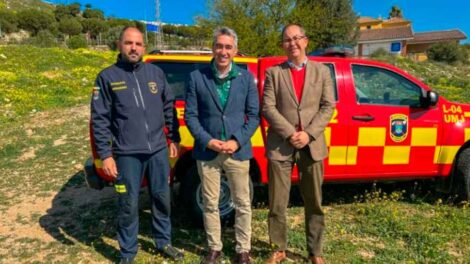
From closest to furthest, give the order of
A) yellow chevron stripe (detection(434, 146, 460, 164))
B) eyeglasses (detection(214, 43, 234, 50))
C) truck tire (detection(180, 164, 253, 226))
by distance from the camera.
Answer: eyeglasses (detection(214, 43, 234, 50)) < truck tire (detection(180, 164, 253, 226)) < yellow chevron stripe (detection(434, 146, 460, 164))

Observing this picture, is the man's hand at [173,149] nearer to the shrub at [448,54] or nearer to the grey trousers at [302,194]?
the grey trousers at [302,194]

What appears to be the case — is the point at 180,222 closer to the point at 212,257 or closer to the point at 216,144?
the point at 212,257

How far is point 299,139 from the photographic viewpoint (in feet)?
9.79

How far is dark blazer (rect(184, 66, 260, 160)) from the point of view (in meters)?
3.07

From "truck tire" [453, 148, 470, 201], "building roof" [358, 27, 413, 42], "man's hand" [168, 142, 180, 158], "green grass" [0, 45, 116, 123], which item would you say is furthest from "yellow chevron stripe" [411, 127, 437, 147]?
"building roof" [358, 27, 413, 42]

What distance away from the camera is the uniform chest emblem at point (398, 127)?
163 inches

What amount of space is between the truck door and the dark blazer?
4.63ft

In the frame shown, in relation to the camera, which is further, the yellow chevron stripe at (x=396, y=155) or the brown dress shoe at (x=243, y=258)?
the yellow chevron stripe at (x=396, y=155)

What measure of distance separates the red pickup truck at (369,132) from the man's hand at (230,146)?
88cm

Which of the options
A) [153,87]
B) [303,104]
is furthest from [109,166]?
[303,104]

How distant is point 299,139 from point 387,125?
157 cm

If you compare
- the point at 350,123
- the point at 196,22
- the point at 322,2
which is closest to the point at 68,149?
the point at 350,123

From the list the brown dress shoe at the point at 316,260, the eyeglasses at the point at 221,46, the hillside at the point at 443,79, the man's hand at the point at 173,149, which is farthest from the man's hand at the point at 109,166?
the hillside at the point at 443,79

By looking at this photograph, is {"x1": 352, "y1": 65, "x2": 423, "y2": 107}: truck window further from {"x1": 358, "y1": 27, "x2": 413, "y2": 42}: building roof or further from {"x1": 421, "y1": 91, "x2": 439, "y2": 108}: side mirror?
{"x1": 358, "y1": 27, "x2": 413, "y2": 42}: building roof
